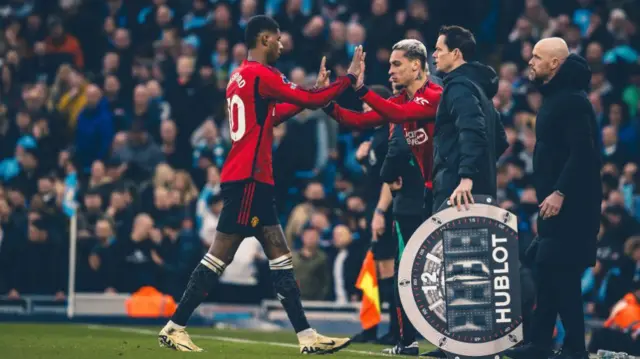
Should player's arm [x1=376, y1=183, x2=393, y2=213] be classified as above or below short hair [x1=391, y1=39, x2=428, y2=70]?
below

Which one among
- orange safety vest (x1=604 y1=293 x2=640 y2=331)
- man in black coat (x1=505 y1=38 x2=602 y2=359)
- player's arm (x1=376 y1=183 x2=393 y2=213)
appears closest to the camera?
man in black coat (x1=505 y1=38 x2=602 y2=359)

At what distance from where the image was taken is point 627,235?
14773mm

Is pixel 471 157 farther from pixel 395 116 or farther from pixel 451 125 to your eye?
pixel 395 116

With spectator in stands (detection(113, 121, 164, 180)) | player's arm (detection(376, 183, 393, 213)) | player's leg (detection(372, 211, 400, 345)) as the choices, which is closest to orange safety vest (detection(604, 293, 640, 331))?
player's leg (detection(372, 211, 400, 345))

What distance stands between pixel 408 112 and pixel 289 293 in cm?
163

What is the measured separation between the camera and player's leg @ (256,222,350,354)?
9375 millimetres

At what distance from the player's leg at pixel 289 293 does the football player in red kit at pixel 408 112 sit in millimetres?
1124

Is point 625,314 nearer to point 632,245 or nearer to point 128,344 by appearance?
point 632,245

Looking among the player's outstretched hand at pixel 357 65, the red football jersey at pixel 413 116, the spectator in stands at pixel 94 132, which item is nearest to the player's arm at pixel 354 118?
the red football jersey at pixel 413 116

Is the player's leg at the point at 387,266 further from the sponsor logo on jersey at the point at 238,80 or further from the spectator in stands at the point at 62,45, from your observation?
the spectator in stands at the point at 62,45

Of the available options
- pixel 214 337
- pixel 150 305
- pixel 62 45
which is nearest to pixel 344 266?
pixel 150 305

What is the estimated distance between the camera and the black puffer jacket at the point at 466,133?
28.9 feet

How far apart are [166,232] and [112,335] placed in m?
4.55

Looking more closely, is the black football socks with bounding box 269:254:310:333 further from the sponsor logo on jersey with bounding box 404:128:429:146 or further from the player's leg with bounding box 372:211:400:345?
the player's leg with bounding box 372:211:400:345
